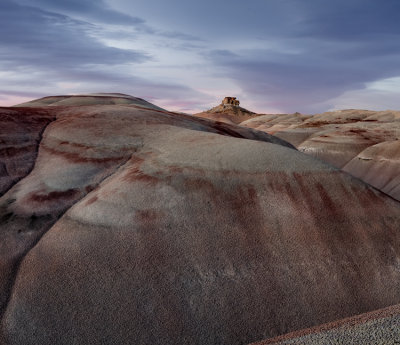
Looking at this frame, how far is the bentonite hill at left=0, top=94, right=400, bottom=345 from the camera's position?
289 centimetres

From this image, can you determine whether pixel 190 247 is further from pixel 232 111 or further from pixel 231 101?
pixel 231 101

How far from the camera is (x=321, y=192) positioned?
411 cm

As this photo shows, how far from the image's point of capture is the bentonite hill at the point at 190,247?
114 inches

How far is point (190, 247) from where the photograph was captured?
337cm

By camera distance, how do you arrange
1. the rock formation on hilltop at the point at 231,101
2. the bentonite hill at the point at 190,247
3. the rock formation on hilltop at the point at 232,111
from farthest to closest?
the rock formation on hilltop at the point at 231,101 → the rock formation on hilltop at the point at 232,111 → the bentonite hill at the point at 190,247

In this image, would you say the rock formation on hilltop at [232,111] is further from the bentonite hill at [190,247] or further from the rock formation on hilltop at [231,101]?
the bentonite hill at [190,247]

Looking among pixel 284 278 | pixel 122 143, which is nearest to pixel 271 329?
pixel 284 278

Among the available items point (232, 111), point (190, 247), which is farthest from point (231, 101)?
point (190, 247)

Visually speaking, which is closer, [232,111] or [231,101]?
[232,111]

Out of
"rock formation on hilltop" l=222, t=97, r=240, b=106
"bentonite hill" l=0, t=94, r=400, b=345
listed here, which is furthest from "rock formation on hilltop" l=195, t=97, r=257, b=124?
"bentonite hill" l=0, t=94, r=400, b=345

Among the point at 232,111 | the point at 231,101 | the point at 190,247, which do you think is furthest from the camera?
the point at 231,101

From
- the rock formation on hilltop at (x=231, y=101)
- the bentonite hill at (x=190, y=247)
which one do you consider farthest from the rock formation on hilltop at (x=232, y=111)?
the bentonite hill at (x=190, y=247)

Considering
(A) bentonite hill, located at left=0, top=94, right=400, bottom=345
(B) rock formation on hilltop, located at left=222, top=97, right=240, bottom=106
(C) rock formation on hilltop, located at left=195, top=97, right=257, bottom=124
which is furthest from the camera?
(B) rock formation on hilltop, located at left=222, top=97, right=240, bottom=106

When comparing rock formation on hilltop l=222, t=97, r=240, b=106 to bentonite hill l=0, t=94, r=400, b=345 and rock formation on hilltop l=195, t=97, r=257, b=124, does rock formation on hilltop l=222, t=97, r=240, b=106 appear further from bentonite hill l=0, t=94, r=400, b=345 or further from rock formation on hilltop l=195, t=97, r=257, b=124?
bentonite hill l=0, t=94, r=400, b=345
